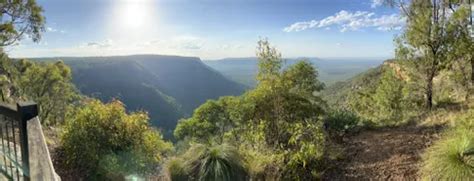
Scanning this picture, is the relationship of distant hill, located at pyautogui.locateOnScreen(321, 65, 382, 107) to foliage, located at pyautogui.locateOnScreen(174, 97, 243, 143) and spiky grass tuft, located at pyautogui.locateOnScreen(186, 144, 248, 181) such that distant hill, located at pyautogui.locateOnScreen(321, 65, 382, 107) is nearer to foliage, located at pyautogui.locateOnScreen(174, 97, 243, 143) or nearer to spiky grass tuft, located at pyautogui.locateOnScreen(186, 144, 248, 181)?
foliage, located at pyautogui.locateOnScreen(174, 97, 243, 143)

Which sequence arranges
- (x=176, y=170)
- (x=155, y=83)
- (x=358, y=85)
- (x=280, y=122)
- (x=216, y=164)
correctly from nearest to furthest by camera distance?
(x=216, y=164)
(x=176, y=170)
(x=280, y=122)
(x=358, y=85)
(x=155, y=83)

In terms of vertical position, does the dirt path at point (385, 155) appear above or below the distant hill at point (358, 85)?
above

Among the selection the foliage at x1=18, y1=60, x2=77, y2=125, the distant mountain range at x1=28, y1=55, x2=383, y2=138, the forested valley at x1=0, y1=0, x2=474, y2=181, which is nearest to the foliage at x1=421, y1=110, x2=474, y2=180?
the forested valley at x1=0, y1=0, x2=474, y2=181

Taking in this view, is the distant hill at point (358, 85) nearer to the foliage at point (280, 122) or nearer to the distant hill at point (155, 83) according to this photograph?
the foliage at point (280, 122)

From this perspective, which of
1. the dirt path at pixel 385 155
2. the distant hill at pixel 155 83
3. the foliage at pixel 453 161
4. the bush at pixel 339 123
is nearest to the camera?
the foliage at pixel 453 161

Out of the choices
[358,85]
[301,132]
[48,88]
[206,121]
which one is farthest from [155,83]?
[301,132]

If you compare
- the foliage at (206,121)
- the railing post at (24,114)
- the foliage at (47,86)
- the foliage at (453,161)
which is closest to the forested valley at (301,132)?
the foliage at (453,161)

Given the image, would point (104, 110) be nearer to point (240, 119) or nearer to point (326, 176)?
point (240, 119)

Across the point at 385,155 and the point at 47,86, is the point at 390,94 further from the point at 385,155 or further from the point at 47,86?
the point at 47,86
